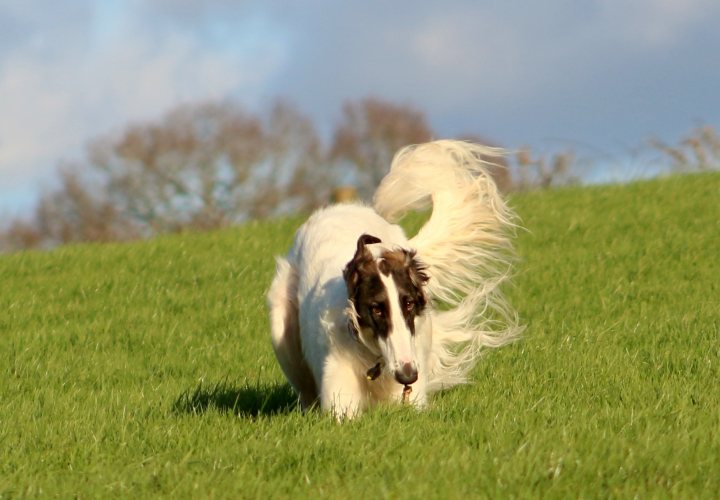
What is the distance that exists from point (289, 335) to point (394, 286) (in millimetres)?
1906

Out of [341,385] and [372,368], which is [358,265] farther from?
[341,385]

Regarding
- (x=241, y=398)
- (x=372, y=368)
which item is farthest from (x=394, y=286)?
(x=241, y=398)

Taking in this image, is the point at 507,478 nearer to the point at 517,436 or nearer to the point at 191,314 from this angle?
the point at 517,436

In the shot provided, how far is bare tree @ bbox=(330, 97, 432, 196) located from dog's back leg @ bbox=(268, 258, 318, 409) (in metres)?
36.9

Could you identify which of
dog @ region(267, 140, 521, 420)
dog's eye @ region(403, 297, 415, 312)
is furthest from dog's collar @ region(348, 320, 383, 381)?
dog's eye @ region(403, 297, 415, 312)

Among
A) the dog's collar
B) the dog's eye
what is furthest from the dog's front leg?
the dog's eye

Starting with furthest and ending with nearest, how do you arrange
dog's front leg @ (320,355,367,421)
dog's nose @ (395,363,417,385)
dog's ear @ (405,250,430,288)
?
dog's front leg @ (320,355,367,421), dog's ear @ (405,250,430,288), dog's nose @ (395,363,417,385)

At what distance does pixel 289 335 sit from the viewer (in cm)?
811

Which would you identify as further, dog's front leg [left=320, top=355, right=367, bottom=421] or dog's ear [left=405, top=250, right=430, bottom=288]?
dog's front leg [left=320, top=355, right=367, bottom=421]

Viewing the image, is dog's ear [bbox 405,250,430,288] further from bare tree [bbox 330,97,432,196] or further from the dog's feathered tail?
bare tree [bbox 330,97,432,196]

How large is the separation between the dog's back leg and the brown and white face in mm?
1532

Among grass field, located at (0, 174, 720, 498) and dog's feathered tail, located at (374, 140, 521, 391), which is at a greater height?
dog's feathered tail, located at (374, 140, 521, 391)

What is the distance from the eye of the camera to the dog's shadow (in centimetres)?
801

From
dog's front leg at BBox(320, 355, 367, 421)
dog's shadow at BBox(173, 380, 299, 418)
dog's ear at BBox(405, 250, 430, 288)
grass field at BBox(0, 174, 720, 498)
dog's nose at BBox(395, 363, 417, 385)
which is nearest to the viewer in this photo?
grass field at BBox(0, 174, 720, 498)
